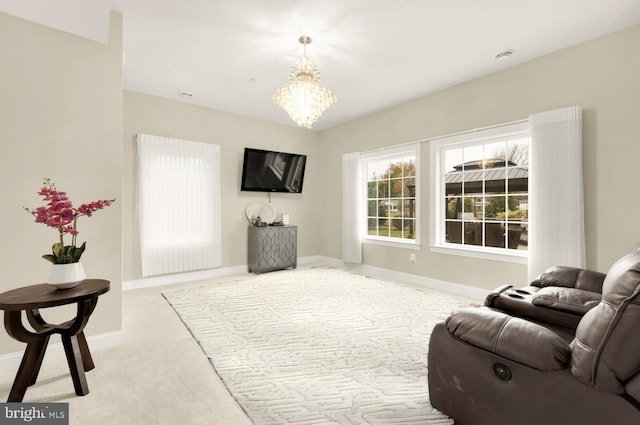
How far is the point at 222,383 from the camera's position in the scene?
198 cm

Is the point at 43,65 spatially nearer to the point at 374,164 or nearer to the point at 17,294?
the point at 17,294

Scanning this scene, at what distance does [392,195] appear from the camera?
16.9ft

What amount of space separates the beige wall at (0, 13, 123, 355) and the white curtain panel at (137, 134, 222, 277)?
196 centimetres

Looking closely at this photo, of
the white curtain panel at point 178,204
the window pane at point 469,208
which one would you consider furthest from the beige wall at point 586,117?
the white curtain panel at point 178,204

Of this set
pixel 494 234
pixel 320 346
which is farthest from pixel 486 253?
pixel 320 346

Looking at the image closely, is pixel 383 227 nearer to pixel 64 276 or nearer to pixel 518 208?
pixel 518 208

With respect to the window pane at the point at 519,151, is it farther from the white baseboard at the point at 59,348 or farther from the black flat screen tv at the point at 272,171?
the white baseboard at the point at 59,348

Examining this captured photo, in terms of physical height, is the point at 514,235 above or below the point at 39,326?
above

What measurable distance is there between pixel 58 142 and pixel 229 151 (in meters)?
2.98

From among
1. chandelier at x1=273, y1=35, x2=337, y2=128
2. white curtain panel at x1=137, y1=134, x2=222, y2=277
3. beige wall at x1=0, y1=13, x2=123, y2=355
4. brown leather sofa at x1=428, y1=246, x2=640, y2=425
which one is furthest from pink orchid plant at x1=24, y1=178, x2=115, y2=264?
white curtain panel at x1=137, y1=134, x2=222, y2=277

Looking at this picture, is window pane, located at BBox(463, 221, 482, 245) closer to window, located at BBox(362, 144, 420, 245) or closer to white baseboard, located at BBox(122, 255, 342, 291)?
window, located at BBox(362, 144, 420, 245)

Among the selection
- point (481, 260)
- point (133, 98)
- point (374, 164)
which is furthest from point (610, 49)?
point (133, 98)

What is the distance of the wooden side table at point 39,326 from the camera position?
1652mm

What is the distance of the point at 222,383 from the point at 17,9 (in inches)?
117
